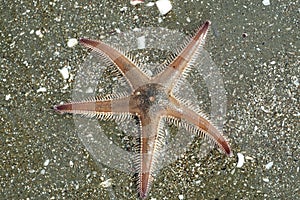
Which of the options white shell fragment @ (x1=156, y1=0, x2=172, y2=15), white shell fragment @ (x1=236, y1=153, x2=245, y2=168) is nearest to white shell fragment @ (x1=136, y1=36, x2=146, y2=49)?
white shell fragment @ (x1=156, y1=0, x2=172, y2=15)

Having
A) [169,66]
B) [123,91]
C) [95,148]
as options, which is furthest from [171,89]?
[95,148]

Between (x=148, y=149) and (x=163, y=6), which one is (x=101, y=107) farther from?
(x=163, y=6)

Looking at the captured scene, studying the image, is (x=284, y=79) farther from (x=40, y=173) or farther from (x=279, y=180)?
(x=40, y=173)

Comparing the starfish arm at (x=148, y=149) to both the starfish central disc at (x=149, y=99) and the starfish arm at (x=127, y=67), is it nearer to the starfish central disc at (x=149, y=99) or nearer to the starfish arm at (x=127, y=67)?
the starfish central disc at (x=149, y=99)

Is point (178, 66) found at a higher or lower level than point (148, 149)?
higher

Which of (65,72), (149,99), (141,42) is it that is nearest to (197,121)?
(149,99)

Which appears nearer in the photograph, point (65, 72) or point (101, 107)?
point (101, 107)
